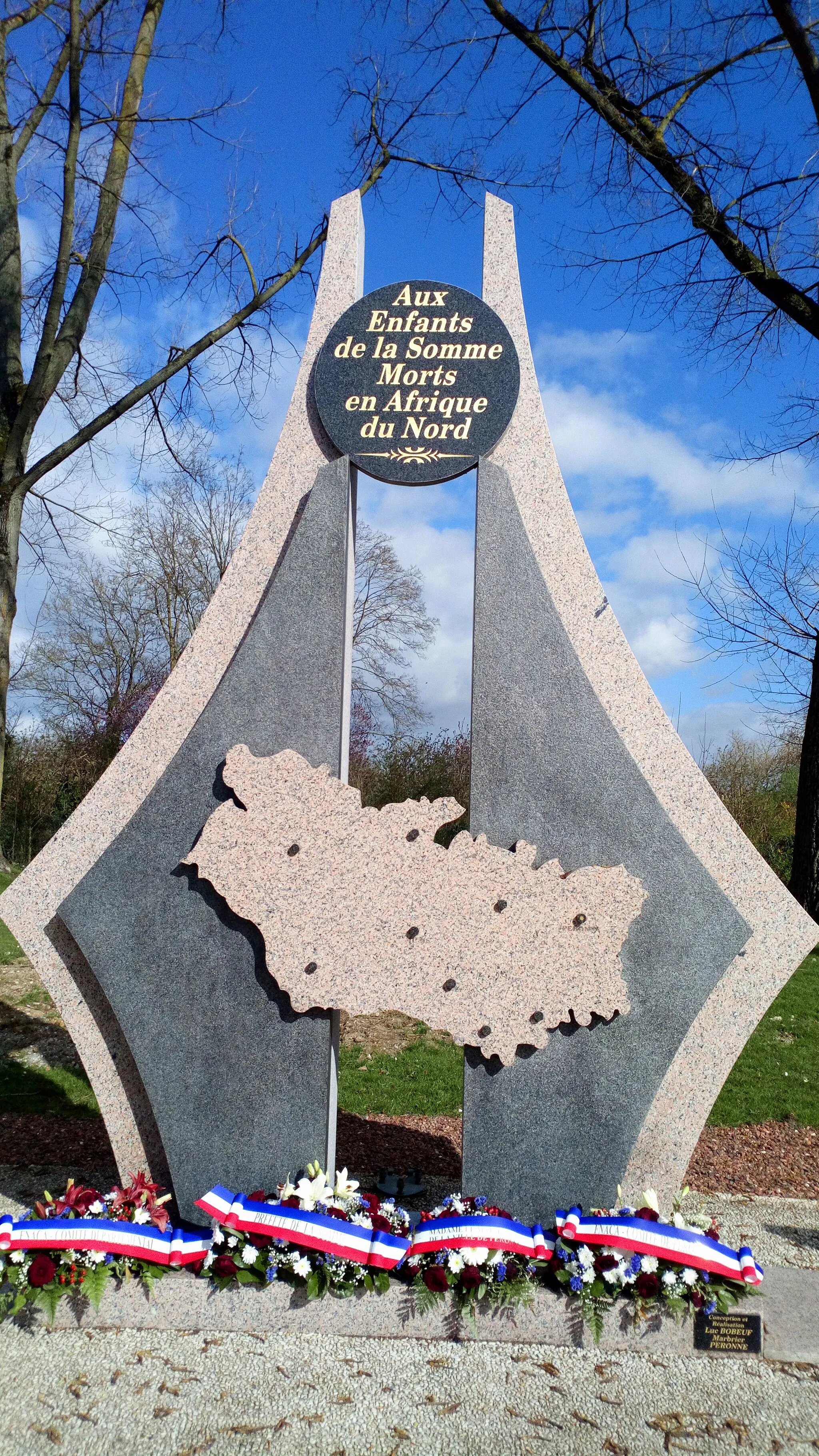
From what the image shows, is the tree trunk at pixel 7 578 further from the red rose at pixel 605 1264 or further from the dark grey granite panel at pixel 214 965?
the red rose at pixel 605 1264

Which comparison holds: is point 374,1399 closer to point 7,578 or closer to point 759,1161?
point 759,1161

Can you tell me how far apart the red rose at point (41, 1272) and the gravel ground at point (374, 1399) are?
0.22 m

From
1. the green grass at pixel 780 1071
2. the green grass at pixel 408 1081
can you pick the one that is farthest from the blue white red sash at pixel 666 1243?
the green grass at pixel 408 1081

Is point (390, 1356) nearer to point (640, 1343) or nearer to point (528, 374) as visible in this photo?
point (640, 1343)

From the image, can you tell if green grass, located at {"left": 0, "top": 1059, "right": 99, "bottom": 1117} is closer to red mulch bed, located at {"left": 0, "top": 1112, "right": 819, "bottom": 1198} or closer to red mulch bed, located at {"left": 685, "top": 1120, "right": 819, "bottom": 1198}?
red mulch bed, located at {"left": 0, "top": 1112, "right": 819, "bottom": 1198}

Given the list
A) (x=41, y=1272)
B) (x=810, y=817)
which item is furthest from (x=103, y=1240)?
(x=810, y=817)

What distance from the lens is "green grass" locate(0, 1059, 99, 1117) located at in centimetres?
655

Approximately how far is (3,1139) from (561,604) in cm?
504

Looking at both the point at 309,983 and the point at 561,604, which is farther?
the point at 561,604

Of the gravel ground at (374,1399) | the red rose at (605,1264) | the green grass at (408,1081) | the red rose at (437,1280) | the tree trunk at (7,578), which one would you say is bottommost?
the gravel ground at (374,1399)

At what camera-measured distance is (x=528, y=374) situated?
441cm

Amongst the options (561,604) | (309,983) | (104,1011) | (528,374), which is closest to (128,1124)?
(104,1011)

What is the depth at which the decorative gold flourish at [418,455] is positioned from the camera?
4305mm

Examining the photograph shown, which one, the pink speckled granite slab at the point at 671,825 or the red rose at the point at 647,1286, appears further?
the pink speckled granite slab at the point at 671,825
